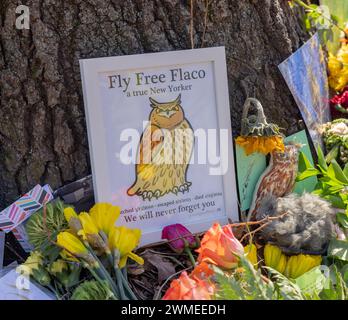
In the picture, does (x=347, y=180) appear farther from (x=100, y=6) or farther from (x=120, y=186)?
(x=100, y=6)

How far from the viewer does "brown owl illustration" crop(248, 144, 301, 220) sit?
146cm

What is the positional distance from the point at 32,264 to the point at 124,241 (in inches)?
7.5

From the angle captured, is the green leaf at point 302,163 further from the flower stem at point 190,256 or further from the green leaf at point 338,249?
the flower stem at point 190,256

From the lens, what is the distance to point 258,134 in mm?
1410

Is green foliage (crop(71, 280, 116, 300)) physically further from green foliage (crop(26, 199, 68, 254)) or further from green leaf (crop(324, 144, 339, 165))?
green leaf (crop(324, 144, 339, 165))

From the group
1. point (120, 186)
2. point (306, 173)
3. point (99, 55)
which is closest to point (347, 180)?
point (306, 173)

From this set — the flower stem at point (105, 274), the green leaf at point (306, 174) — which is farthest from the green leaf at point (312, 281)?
the flower stem at point (105, 274)

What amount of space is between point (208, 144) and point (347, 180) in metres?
0.34

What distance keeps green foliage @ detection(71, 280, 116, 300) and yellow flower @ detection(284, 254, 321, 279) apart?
42 cm

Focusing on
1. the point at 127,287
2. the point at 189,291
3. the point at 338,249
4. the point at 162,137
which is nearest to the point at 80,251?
the point at 127,287

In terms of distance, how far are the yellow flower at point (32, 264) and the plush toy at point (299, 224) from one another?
0.50 metres

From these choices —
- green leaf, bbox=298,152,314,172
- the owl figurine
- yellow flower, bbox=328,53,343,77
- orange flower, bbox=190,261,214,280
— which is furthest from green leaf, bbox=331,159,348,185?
yellow flower, bbox=328,53,343,77
